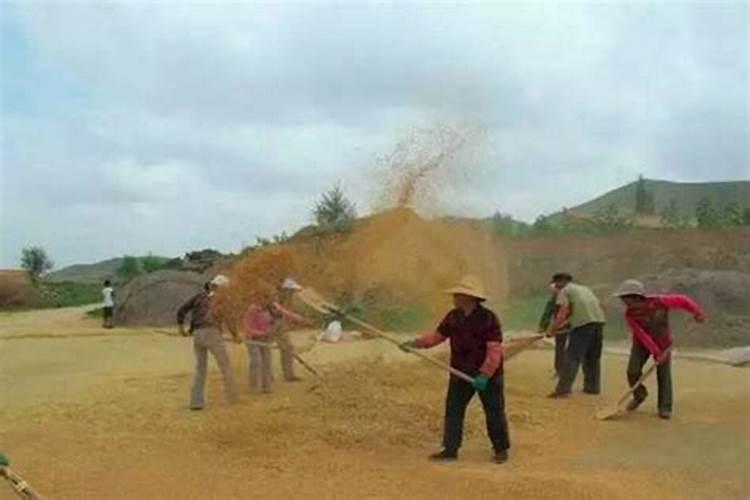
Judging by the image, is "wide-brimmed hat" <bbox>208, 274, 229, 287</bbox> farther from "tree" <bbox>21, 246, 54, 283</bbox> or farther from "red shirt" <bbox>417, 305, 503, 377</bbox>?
"tree" <bbox>21, 246, 54, 283</bbox>

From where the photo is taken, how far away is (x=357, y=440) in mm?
9914

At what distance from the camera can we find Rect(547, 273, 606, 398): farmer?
43.9 feet

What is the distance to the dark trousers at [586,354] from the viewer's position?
13328 millimetres

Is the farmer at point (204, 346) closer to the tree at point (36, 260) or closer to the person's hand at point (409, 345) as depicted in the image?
the person's hand at point (409, 345)

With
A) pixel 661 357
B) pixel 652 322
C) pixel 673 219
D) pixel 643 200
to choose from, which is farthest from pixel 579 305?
pixel 643 200

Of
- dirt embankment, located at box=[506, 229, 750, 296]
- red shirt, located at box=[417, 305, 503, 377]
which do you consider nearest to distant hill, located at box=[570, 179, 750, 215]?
dirt embankment, located at box=[506, 229, 750, 296]

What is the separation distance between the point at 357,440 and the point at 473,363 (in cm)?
131

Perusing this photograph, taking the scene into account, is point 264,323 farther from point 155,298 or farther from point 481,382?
point 155,298

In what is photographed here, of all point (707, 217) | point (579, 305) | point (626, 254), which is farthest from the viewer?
point (707, 217)

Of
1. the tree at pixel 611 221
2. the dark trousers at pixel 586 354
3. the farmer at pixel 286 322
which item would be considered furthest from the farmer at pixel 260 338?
the tree at pixel 611 221

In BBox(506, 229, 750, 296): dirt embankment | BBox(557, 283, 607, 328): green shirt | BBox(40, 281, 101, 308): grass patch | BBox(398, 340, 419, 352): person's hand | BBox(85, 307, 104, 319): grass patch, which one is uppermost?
BBox(506, 229, 750, 296): dirt embankment

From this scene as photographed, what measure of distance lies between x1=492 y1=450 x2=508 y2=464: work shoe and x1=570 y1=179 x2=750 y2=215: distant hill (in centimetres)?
2569

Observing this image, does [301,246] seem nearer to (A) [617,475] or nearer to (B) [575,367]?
(B) [575,367]

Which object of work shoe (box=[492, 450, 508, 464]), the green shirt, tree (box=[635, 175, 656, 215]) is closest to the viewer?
work shoe (box=[492, 450, 508, 464])
